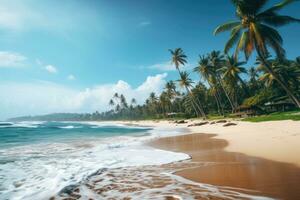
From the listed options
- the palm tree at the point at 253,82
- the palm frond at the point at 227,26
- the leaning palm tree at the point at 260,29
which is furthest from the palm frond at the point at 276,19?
the palm tree at the point at 253,82

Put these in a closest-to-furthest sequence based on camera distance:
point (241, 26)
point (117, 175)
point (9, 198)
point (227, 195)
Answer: point (227, 195)
point (9, 198)
point (117, 175)
point (241, 26)

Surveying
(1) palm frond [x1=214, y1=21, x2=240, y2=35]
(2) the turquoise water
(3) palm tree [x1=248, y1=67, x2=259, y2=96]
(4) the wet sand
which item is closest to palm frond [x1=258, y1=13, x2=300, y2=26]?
(1) palm frond [x1=214, y1=21, x2=240, y2=35]

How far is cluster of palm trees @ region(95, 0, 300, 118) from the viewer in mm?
18500

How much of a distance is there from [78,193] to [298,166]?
6.20m

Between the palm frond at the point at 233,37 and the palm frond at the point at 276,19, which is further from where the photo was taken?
the palm frond at the point at 233,37

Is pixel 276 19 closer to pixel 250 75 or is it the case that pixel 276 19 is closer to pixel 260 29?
pixel 260 29

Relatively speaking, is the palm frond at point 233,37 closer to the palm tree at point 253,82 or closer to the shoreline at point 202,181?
the shoreline at point 202,181

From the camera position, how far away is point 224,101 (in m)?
69.5

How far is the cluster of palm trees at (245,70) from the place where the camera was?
18.5m

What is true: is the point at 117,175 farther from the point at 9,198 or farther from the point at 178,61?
the point at 178,61

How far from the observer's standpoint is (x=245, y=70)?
44750 millimetres

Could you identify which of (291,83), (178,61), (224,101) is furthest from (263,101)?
(224,101)

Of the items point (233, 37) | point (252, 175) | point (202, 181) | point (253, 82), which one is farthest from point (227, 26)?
point (253, 82)

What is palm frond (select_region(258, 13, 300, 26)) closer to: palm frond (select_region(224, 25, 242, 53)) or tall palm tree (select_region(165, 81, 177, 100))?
palm frond (select_region(224, 25, 242, 53))
